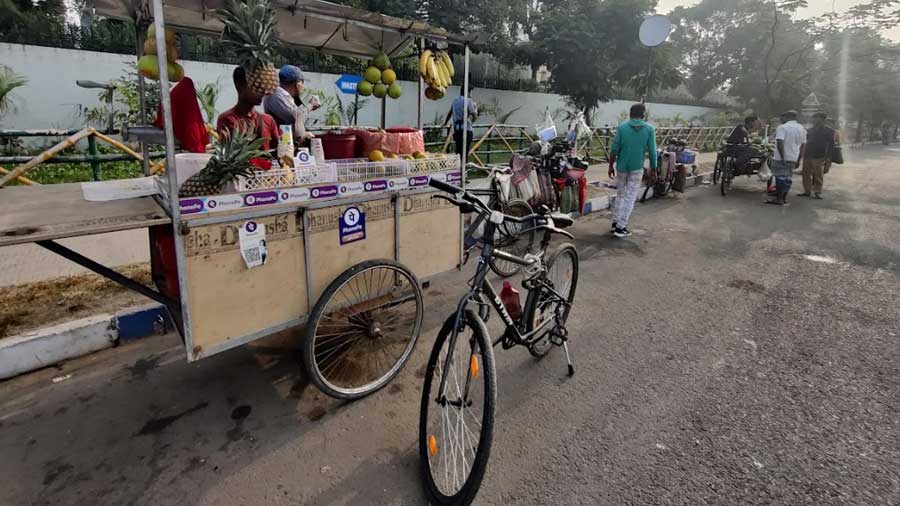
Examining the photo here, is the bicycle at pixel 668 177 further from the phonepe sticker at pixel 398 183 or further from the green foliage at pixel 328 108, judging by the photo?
the phonepe sticker at pixel 398 183

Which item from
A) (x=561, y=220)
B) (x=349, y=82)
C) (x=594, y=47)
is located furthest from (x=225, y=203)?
(x=594, y=47)

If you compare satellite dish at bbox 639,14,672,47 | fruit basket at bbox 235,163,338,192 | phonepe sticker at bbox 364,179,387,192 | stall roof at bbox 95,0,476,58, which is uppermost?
satellite dish at bbox 639,14,672,47

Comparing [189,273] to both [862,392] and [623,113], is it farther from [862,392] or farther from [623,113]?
[623,113]

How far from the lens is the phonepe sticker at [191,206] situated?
2.16m

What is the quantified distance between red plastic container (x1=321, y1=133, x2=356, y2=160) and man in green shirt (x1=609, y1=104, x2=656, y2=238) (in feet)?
14.4

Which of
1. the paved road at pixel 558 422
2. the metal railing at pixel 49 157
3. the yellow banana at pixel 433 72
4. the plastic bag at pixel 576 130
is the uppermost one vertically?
the yellow banana at pixel 433 72

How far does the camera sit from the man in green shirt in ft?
21.3

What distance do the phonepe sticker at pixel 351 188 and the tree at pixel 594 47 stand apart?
14.1 metres

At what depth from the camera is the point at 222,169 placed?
231 centimetres

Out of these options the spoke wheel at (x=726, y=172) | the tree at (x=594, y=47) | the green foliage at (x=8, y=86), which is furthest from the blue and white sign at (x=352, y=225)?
the tree at (x=594, y=47)

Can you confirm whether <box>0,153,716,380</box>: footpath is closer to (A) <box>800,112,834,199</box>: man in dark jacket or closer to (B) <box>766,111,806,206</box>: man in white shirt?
(B) <box>766,111,806,206</box>: man in white shirt

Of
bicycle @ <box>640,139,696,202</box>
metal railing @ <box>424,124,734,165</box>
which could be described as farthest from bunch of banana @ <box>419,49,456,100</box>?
bicycle @ <box>640,139,696,202</box>

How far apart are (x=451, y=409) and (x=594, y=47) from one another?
50.9 ft

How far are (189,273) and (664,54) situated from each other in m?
17.9
